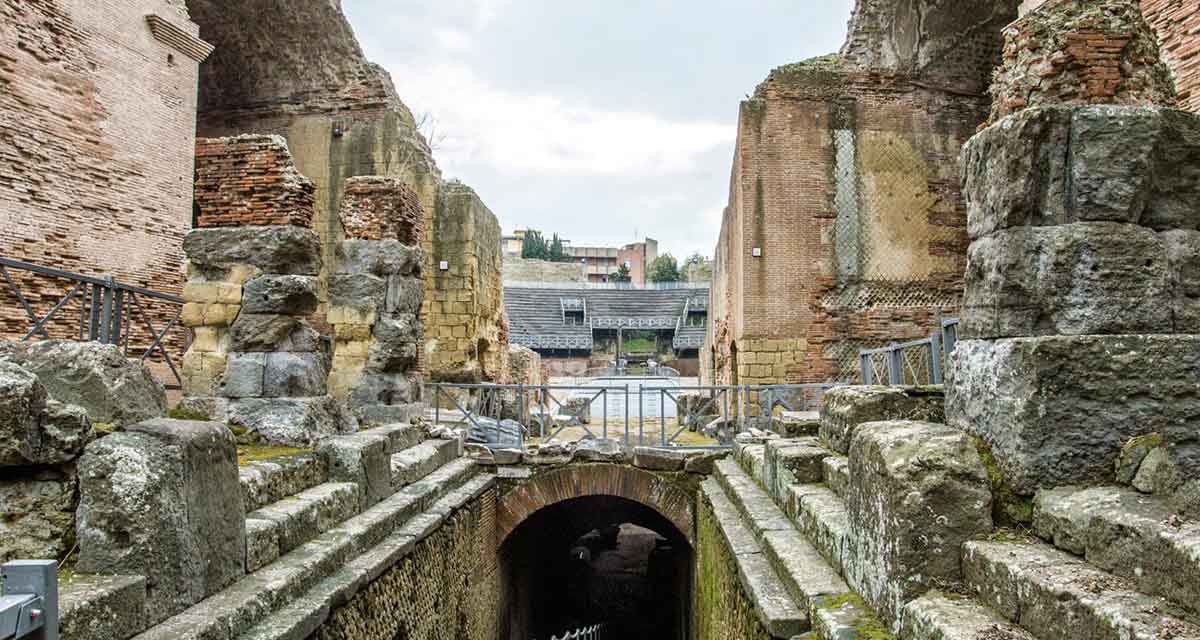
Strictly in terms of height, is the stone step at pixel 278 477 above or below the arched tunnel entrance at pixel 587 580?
above

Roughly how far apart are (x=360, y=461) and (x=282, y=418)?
0.85m

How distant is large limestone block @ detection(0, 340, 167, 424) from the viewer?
10.6 ft

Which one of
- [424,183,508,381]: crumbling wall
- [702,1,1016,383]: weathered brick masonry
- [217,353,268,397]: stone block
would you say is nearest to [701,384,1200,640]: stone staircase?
[217,353,268,397]: stone block

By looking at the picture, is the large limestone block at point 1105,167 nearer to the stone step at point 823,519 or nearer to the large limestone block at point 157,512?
the stone step at point 823,519

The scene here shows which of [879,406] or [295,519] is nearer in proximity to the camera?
[879,406]

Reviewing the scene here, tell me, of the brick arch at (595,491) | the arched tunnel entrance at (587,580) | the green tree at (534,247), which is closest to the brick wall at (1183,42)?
the brick arch at (595,491)

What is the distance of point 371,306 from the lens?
768 centimetres

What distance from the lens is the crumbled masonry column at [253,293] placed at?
567 cm

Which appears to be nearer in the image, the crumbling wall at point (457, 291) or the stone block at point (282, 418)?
the stone block at point (282, 418)

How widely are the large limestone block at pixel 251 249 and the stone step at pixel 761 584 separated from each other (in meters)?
3.69

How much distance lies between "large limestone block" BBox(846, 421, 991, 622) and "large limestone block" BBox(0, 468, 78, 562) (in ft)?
9.28

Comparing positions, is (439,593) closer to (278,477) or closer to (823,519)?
(278,477)

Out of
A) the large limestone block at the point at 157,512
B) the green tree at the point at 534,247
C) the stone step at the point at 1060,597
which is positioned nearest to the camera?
the stone step at the point at 1060,597

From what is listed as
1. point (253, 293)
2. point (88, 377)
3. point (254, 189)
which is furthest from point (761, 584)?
point (254, 189)
